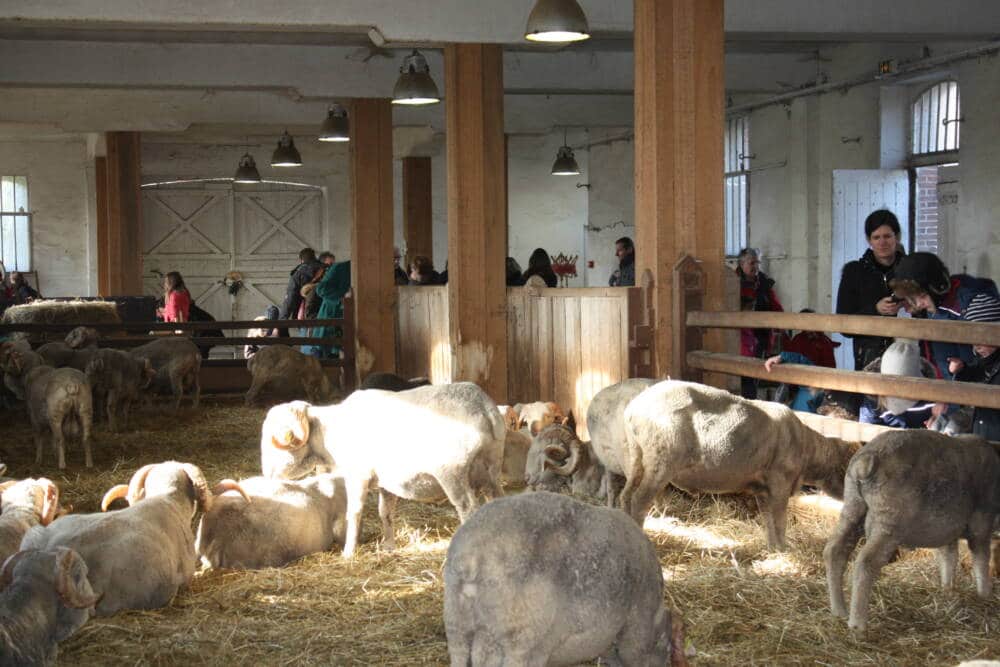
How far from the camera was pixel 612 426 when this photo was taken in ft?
A: 25.0

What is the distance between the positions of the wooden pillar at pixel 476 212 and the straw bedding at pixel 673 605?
142 inches

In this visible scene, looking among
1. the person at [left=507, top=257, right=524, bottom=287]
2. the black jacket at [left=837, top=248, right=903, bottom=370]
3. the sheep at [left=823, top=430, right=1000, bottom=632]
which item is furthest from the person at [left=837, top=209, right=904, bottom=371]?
the person at [left=507, top=257, right=524, bottom=287]

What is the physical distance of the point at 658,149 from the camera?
340 inches

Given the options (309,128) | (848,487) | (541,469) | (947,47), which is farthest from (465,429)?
(309,128)

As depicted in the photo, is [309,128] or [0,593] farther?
[309,128]

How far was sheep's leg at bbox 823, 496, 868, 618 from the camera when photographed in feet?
17.8

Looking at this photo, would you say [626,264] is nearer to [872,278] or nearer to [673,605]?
[872,278]

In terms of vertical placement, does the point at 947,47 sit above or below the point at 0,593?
above

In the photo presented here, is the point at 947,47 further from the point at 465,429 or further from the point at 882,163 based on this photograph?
the point at 465,429

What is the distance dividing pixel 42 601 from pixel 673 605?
2707 millimetres

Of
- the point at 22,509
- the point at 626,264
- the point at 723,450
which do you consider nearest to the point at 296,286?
the point at 626,264

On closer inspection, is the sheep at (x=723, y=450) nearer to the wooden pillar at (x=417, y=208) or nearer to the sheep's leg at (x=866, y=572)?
the sheep's leg at (x=866, y=572)

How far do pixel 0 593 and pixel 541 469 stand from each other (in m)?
4.11

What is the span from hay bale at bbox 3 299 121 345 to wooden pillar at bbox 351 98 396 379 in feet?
11.0
